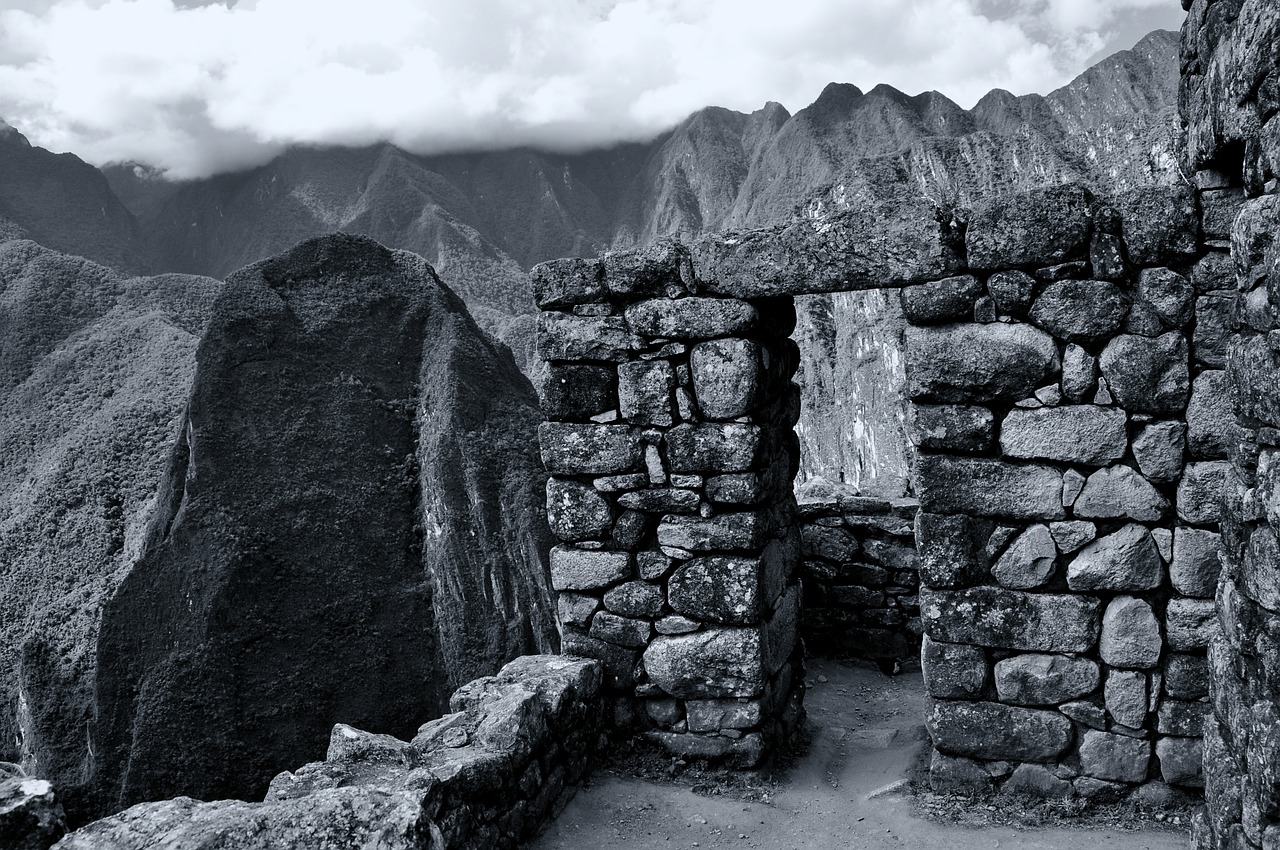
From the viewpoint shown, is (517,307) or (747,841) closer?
(747,841)

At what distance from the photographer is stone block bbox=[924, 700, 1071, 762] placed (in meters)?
4.42

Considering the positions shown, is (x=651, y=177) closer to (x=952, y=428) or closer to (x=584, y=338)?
(x=584, y=338)

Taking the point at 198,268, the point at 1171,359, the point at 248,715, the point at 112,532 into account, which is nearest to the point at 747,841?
the point at 1171,359

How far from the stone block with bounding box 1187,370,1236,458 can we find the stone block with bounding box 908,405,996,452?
0.85 m

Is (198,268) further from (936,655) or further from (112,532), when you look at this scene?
(936,655)

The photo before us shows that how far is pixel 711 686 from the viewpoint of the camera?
5.00 meters

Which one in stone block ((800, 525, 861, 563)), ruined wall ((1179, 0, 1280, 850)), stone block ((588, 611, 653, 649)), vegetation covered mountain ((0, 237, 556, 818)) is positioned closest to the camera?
ruined wall ((1179, 0, 1280, 850))

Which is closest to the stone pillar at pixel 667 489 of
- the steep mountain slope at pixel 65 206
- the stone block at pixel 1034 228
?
the stone block at pixel 1034 228

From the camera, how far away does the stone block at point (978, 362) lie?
4.20 m

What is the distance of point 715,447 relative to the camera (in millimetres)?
4883

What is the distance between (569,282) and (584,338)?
1.12 feet

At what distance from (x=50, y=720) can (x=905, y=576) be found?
59815 mm

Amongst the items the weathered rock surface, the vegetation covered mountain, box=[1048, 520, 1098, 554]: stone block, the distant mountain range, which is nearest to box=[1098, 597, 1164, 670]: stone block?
box=[1048, 520, 1098, 554]: stone block

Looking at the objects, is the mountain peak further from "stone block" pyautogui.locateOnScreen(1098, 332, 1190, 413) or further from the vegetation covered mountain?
"stone block" pyautogui.locateOnScreen(1098, 332, 1190, 413)
